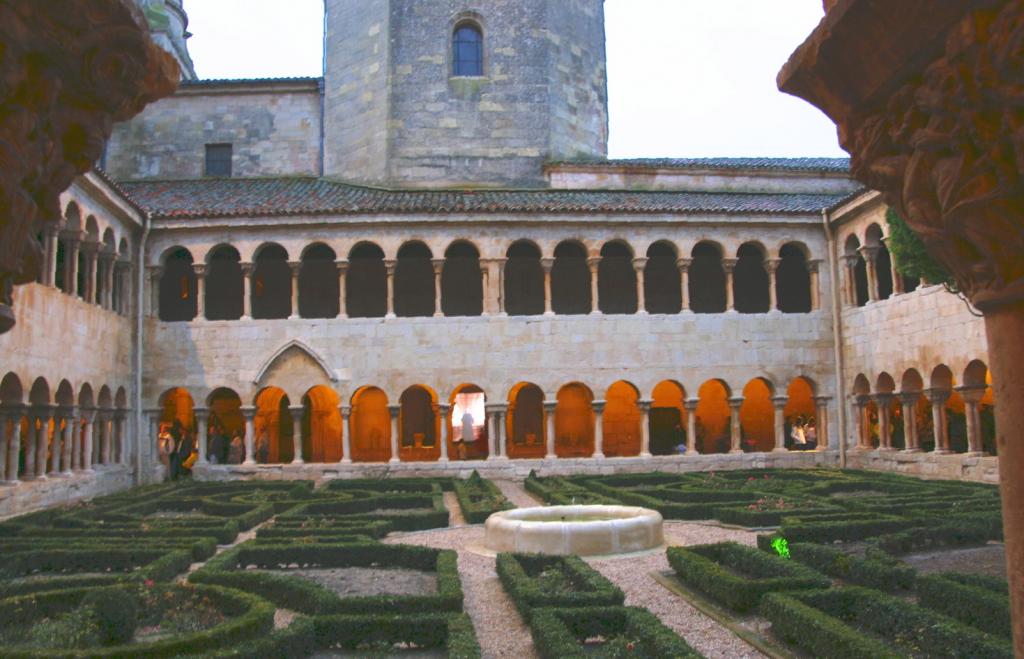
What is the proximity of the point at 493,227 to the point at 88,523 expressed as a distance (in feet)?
43.7

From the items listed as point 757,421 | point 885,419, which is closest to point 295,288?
point 757,421

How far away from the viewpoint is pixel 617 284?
91.3 ft

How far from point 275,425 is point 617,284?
11.7m

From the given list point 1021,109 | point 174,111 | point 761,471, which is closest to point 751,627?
point 1021,109

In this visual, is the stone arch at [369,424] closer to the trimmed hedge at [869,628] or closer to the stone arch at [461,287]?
the stone arch at [461,287]

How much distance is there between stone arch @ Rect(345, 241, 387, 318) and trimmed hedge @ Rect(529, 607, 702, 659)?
20029mm

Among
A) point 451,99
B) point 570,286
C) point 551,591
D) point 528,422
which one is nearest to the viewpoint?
point 551,591

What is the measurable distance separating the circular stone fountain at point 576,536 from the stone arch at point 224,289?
1679cm

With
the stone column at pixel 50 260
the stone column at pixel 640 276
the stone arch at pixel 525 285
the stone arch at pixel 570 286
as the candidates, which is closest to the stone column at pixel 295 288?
the stone arch at pixel 525 285

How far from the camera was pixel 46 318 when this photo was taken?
18500mm

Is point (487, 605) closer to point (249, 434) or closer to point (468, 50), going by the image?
point (249, 434)

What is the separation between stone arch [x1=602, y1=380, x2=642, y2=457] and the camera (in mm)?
29625

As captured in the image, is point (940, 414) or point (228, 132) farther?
point (228, 132)

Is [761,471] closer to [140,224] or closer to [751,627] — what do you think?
[751,627]
